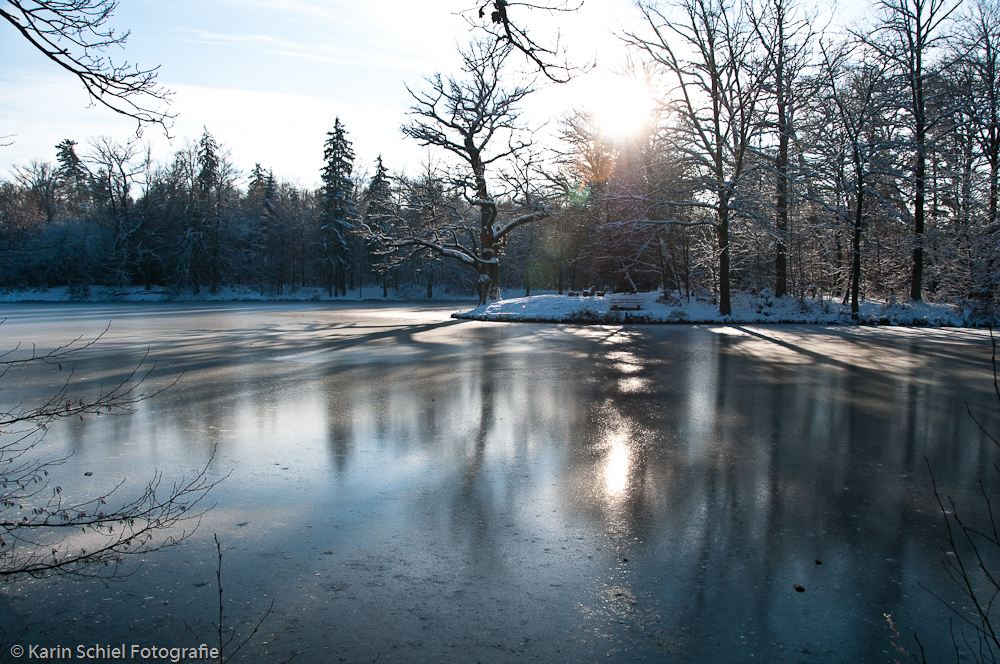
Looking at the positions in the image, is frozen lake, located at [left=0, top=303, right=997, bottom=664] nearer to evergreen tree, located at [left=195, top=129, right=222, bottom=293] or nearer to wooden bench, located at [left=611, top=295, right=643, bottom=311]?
wooden bench, located at [left=611, top=295, right=643, bottom=311]

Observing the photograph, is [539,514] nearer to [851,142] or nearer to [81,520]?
[81,520]

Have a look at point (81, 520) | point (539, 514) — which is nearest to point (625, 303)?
point (539, 514)

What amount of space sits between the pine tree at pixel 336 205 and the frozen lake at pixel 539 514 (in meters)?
52.5

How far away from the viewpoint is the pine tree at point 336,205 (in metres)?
61.6

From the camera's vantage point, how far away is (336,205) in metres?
61.7

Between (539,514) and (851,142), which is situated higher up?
(851,142)

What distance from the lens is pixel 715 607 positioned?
3.47 meters

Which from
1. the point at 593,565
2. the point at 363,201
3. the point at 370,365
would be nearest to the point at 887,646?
the point at 593,565

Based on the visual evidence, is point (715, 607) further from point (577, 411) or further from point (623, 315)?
point (623, 315)

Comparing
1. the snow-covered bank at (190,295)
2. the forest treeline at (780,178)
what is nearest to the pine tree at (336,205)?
the snow-covered bank at (190,295)

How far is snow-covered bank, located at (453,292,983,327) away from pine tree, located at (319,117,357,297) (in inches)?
1470

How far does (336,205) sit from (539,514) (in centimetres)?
6114

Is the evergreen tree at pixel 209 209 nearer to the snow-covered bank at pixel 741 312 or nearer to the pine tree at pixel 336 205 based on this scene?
the pine tree at pixel 336 205

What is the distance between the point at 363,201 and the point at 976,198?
55.2m
